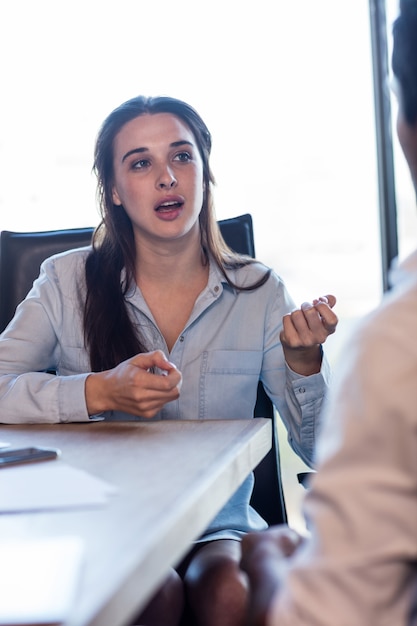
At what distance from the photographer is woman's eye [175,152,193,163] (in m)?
2.03

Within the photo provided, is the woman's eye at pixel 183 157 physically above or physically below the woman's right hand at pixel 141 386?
above

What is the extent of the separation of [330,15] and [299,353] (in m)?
1.97

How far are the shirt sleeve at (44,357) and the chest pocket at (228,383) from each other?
Answer: 278 millimetres

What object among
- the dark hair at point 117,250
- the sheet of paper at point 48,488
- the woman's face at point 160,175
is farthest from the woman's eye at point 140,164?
the sheet of paper at point 48,488

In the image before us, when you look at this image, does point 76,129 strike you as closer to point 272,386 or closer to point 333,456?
point 272,386

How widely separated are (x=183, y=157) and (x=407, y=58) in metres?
1.30

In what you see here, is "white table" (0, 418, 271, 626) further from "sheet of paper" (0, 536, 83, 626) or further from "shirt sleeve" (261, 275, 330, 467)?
"shirt sleeve" (261, 275, 330, 467)

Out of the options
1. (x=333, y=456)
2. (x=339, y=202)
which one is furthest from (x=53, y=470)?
(x=339, y=202)

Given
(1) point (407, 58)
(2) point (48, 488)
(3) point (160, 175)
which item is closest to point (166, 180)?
(3) point (160, 175)

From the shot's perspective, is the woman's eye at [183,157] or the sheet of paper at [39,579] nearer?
the sheet of paper at [39,579]

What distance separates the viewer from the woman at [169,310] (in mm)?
1735

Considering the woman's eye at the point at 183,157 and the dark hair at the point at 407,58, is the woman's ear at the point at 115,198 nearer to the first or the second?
the woman's eye at the point at 183,157

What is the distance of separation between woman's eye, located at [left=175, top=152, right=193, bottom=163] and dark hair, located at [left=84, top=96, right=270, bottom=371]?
2.6 inches

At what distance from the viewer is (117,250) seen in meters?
2.05
